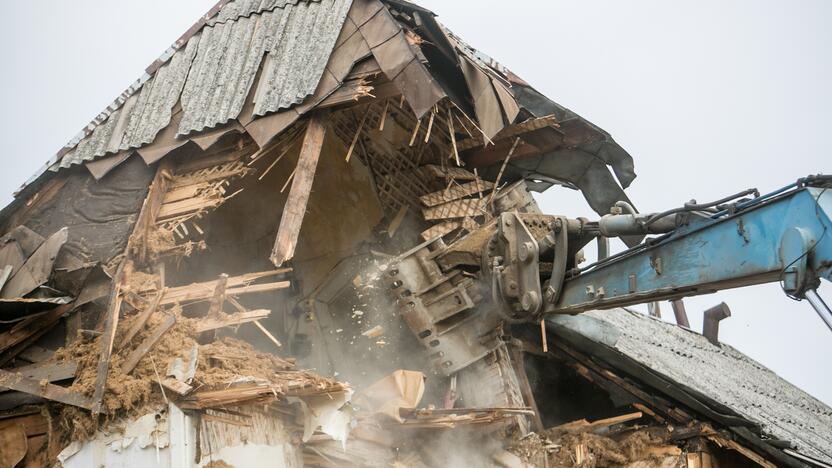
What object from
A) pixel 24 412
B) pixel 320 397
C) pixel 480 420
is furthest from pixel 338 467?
pixel 24 412

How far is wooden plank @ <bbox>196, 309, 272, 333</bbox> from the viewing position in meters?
8.84

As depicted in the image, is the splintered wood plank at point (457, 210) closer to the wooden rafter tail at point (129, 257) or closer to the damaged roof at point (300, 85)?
the damaged roof at point (300, 85)

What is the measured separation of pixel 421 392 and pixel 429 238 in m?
2.67

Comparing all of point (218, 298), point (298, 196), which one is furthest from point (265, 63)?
point (218, 298)

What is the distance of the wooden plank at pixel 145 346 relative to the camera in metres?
8.27

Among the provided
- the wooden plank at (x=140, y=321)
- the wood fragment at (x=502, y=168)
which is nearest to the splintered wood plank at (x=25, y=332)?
the wooden plank at (x=140, y=321)

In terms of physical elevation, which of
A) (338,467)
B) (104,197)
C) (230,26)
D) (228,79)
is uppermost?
(230,26)

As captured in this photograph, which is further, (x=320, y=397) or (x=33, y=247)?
(x=33, y=247)

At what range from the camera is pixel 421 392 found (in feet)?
34.1

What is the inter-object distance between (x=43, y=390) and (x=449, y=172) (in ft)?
21.8

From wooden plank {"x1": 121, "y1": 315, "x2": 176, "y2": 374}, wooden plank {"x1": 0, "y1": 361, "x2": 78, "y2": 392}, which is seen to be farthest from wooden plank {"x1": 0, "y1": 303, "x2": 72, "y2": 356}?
wooden plank {"x1": 121, "y1": 315, "x2": 176, "y2": 374}

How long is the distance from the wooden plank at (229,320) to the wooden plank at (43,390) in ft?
4.47

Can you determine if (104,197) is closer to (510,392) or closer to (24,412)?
(24,412)

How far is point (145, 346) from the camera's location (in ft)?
27.5
